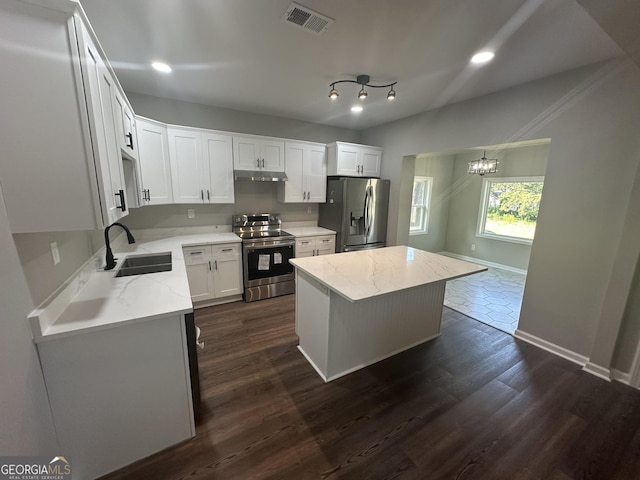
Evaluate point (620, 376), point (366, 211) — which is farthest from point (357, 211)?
point (620, 376)

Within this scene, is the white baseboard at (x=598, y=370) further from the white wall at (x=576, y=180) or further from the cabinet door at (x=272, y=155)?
the cabinet door at (x=272, y=155)

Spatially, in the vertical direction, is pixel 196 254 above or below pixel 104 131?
below

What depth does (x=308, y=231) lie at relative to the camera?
4180 millimetres

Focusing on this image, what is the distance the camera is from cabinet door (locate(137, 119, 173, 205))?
9.09 ft

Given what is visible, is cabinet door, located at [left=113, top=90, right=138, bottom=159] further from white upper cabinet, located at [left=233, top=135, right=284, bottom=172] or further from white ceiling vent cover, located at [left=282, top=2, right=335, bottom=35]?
white upper cabinet, located at [left=233, top=135, right=284, bottom=172]

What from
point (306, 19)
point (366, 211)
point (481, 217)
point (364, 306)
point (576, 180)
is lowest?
point (364, 306)

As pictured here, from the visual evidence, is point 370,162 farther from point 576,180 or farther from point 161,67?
point 161,67

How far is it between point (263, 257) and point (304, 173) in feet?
4.97

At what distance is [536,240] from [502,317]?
3.95 feet

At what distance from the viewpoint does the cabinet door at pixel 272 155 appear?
3.68 m


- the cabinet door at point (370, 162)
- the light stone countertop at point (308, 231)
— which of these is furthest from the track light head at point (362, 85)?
the light stone countertop at point (308, 231)

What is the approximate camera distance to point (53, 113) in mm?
1033

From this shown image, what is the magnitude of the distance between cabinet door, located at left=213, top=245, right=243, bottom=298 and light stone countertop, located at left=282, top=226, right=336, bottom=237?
939 mm

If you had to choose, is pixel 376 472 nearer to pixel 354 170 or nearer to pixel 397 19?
pixel 397 19
